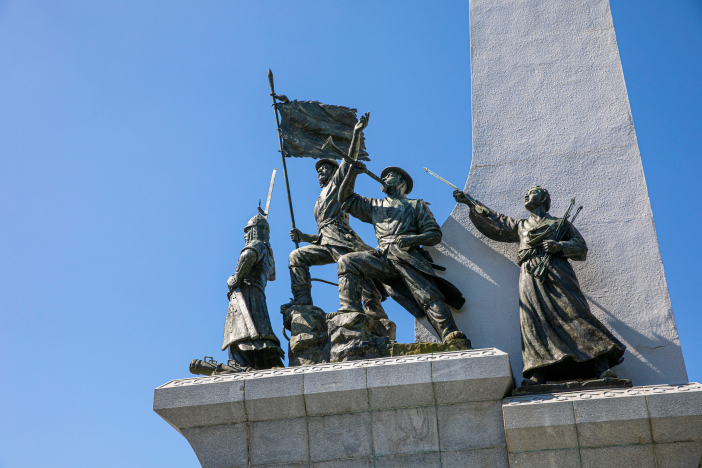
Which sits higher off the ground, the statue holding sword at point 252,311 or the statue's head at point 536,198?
the statue's head at point 536,198

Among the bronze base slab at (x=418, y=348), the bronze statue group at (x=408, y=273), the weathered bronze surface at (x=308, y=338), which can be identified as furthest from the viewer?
the weathered bronze surface at (x=308, y=338)

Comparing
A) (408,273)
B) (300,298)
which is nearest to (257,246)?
(300,298)

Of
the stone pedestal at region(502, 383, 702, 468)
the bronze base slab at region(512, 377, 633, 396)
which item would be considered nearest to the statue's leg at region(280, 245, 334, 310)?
the bronze base slab at region(512, 377, 633, 396)

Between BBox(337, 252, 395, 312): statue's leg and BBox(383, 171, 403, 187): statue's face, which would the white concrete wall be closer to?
BBox(383, 171, 403, 187): statue's face

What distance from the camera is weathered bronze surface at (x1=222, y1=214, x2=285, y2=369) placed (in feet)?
29.2

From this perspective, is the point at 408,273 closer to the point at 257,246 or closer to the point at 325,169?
the point at 257,246

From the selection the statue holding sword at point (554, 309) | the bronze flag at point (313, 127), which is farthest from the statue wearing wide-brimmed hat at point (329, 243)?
the statue holding sword at point (554, 309)

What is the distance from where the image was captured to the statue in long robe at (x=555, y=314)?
7.48 m

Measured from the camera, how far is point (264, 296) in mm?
9438

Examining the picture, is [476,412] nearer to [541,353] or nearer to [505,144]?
[541,353]

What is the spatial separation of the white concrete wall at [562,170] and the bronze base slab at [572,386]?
0.86m

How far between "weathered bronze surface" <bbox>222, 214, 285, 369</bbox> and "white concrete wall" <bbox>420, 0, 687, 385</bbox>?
88.1 inches

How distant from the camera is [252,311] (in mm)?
9125

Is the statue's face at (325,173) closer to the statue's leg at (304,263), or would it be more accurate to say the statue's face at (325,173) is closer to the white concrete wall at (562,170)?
the statue's leg at (304,263)
